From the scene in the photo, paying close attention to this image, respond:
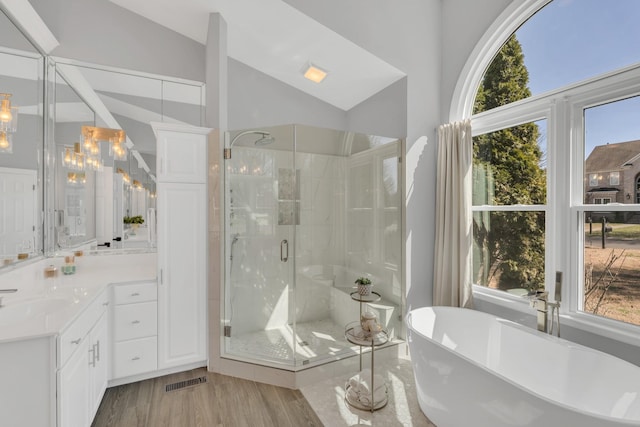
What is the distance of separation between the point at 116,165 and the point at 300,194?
1712 mm

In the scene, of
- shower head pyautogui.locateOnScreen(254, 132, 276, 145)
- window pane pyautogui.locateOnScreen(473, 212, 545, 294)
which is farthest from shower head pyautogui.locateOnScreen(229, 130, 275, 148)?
window pane pyautogui.locateOnScreen(473, 212, 545, 294)

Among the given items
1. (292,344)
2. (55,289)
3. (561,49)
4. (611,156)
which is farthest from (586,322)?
(55,289)

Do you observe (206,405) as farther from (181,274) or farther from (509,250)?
(509,250)

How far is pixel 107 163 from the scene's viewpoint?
2.79 metres

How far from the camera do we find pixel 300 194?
2.86 metres

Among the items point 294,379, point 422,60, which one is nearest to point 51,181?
point 294,379

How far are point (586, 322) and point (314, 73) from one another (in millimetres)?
3153

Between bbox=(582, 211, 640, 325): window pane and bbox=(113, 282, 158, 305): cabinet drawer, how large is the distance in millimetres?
3325

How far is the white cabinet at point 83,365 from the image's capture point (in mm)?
1521

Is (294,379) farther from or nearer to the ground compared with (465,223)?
nearer to the ground

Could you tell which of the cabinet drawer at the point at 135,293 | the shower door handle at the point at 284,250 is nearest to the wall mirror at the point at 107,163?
the cabinet drawer at the point at 135,293

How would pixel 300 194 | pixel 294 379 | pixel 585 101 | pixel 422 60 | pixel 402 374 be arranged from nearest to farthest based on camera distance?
pixel 585 101 < pixel 294 379 < pixel 402 374 < pixel 300 194 < pixel 422 60

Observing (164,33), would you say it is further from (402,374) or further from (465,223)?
(402,374)

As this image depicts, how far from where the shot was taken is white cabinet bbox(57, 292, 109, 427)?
4.99 feet
